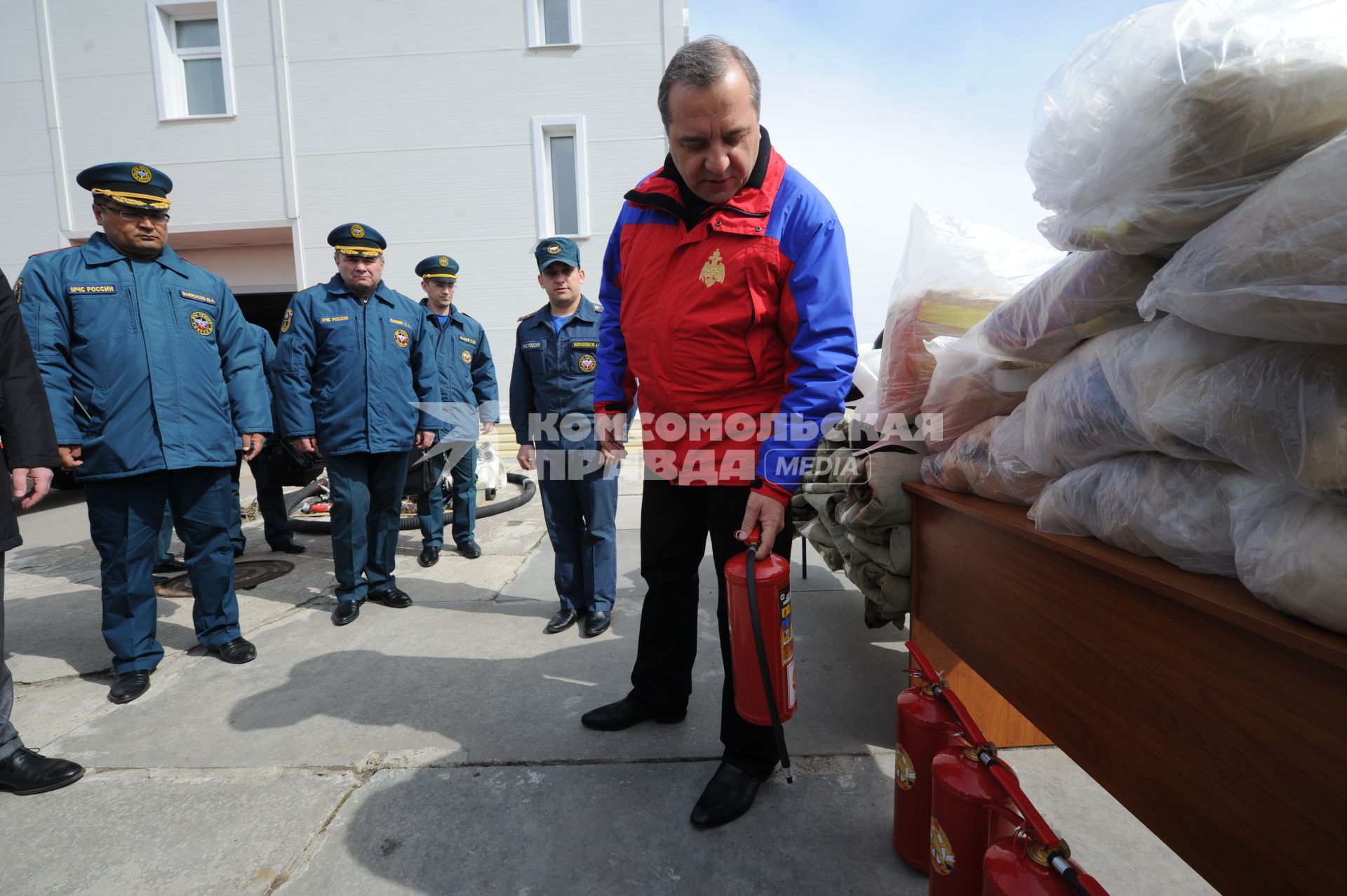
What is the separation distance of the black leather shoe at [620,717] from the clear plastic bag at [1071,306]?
1507 mm

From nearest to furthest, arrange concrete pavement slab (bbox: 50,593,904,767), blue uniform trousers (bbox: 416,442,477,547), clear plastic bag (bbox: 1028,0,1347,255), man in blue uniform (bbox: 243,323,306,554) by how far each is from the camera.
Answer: clear plastic bag (bbox: 1028,0,1347,255) → concrete pavement slab (bbox: 50,593,904,767) → blue uniform trousers (bbox: 416,442,477,547) → man in blue uniform (bbox: 243,323,306,554)

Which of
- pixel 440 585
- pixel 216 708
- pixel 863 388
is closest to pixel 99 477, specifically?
pixel 216 708

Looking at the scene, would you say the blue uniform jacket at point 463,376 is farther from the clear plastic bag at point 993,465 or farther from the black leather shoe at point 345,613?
the clear plastic bag at point 993,465

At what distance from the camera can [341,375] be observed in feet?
10.7

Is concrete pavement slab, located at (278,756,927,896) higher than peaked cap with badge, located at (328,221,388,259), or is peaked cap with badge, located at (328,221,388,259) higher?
peaked cap with badge, located at (328,221,388,259)

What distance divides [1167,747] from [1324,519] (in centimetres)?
39

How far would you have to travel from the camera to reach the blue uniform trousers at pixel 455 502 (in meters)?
4.29

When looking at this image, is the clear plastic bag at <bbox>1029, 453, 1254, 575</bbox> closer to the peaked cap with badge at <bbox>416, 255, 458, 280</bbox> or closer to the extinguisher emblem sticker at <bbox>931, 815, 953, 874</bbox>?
the extinguisher emblem sticker at <bbox>931, 815, 953, 874</bbox>

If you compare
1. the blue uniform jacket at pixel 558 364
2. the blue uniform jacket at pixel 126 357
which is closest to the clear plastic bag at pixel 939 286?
the blue uniform jacket at pixel 558 364

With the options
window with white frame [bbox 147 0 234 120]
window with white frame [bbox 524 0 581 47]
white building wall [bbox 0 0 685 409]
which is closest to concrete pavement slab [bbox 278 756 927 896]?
white building wall [bbox 0 0 685 409]

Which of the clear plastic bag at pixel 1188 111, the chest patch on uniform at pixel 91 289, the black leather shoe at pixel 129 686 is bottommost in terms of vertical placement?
the black leather shoe at pixel 129 686

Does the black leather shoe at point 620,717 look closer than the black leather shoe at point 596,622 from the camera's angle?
Yes

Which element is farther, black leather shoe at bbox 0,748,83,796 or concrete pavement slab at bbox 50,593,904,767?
concrete pavement slab at bbox 50,593,904,767

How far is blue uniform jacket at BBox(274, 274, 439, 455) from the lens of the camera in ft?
10.6
